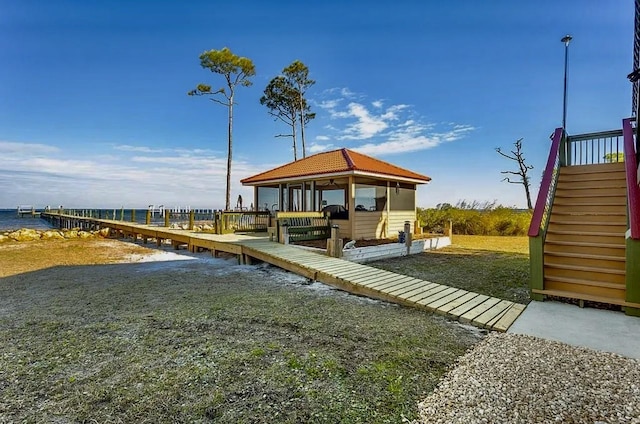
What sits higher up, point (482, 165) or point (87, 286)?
point (482, 165)

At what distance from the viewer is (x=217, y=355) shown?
9.43ft

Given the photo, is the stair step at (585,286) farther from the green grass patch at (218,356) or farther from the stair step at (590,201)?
the green grass patch at (218,356)

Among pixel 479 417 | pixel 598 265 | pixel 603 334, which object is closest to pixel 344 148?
pixel 598 265

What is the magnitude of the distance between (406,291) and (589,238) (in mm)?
3084

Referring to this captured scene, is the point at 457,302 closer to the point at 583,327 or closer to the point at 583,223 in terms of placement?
the point at 583,327

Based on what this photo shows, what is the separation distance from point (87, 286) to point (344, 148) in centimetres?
990

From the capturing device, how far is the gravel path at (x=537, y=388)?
1893mm

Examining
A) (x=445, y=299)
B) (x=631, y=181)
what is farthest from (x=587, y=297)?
(x=631, y=181)

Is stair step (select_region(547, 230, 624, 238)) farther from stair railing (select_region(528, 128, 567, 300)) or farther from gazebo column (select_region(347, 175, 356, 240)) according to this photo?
gazebo column (select_region(347, 175, 356, 240))

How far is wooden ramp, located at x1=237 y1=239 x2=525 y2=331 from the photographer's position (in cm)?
385

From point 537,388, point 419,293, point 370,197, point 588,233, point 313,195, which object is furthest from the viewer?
→ point 313,195

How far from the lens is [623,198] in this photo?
5.35 meters

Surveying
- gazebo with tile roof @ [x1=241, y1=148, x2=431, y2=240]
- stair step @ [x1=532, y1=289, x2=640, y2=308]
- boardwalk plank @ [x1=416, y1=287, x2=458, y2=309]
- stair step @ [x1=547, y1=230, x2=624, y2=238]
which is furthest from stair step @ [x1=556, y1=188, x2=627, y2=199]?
gazebo with tile roof @ [x1=241, y1=148, x2=431, y2=240]

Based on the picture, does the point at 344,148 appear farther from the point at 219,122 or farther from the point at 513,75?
the point at 219,122
